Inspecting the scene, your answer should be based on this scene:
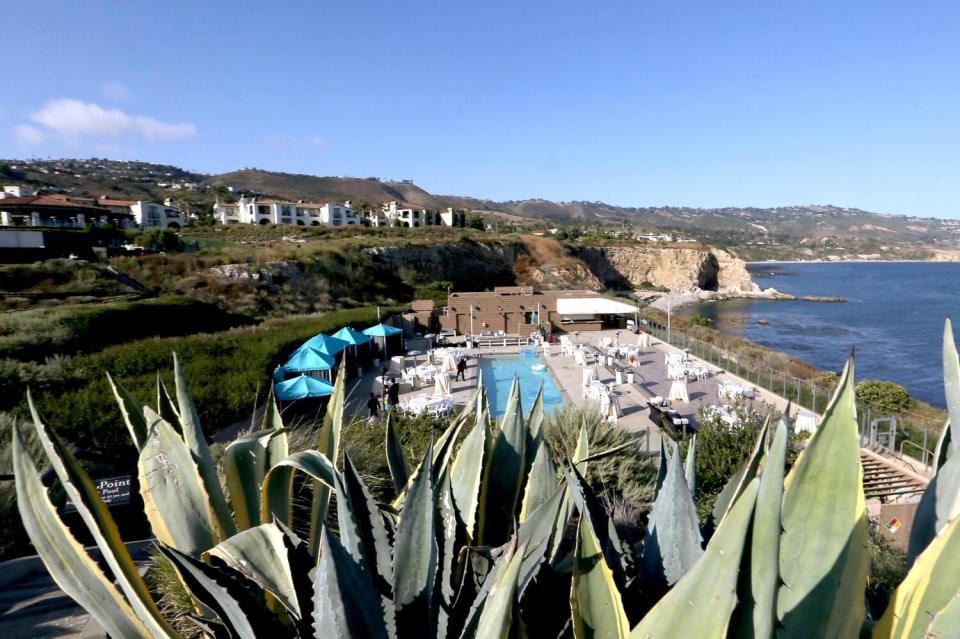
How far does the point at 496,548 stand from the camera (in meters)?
1.47

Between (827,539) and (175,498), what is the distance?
73.1 inches

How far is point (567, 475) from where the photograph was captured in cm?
125

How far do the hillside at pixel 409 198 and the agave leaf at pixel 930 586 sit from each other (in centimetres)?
7618

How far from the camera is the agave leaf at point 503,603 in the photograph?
0.90 m

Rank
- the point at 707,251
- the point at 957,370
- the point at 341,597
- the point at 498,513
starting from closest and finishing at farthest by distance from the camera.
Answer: the point at 341,597, the point at 957,370, the point at 498,513, the point at 707,251

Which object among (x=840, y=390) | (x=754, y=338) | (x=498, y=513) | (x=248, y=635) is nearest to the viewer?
(x=840, y=390)

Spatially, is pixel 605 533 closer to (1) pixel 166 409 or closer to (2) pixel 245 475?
(2) pixel 245 475

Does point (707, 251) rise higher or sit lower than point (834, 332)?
higher

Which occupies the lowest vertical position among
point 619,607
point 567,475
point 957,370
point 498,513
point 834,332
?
point 834,332

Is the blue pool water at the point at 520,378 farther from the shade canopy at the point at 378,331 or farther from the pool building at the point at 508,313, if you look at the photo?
the pool building at the point at 508,313

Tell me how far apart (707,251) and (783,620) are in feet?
250

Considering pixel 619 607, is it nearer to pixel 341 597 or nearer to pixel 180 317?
pixel 341 597

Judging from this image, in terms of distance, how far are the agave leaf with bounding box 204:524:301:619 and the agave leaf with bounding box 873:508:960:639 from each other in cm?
128

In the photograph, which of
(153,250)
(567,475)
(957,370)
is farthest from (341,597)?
(153,250)
